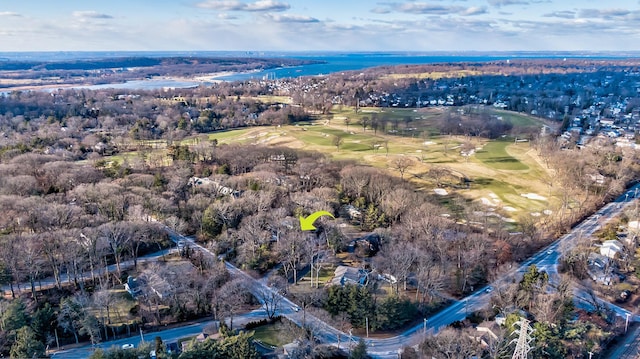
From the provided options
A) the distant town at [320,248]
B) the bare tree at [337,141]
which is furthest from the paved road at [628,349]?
the bare tree at [337,141]

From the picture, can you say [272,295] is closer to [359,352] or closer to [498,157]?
[359,352]

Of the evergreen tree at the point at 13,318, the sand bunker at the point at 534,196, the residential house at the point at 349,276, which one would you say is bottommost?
the residential house at the point at 349,276

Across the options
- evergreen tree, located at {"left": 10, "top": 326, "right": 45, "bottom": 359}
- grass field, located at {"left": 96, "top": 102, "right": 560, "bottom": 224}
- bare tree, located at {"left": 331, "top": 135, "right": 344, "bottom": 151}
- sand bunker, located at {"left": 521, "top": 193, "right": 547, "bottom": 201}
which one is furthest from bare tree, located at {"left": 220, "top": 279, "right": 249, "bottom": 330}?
bare tree, located at {"left": 331, "top": 135, "right": 344, "bottom": 151}

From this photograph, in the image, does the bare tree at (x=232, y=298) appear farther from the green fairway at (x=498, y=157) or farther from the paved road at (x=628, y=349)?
the green fairway at (x=498, y=157)

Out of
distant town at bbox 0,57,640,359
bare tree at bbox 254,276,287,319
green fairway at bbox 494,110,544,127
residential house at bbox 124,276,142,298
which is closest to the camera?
distant town at bbox 0,57,640,359

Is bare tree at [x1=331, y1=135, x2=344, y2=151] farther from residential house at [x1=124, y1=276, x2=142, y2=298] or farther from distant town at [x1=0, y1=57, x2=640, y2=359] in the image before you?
residential house at [x1=124, y1=276, x2=142, y2=298]

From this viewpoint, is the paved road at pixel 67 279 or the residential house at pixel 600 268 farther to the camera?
the residential house at pixel 600 268

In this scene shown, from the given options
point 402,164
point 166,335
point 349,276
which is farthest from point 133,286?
point 402,164

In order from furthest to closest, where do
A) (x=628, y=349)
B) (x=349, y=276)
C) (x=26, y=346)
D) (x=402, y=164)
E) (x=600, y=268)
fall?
(x=402, y=164) < (x=600, y=268) < (x=349, y=276) < (x=628, y=349) < (x=26, y=346)
